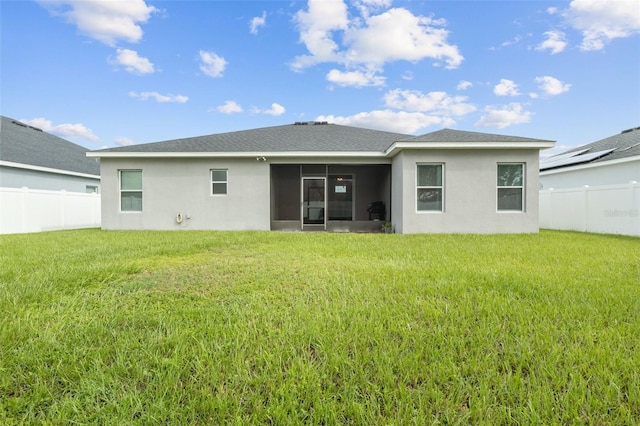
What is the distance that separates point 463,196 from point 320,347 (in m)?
9.88

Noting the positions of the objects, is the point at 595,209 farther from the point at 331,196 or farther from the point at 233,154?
the point at 233,154

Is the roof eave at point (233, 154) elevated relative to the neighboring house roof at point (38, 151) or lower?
lower

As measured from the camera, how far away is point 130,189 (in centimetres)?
1233

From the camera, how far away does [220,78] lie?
16828mm

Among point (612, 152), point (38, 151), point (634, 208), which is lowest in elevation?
point (634, 208)

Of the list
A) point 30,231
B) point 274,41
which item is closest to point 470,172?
point 274,41

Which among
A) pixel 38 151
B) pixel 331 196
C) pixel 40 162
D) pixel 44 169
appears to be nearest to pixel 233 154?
pixel 331 196

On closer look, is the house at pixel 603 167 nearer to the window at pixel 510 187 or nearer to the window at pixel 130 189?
the window at pixel 510 187

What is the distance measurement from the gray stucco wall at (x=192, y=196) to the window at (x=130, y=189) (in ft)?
0.68

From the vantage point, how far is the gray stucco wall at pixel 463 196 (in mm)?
10781

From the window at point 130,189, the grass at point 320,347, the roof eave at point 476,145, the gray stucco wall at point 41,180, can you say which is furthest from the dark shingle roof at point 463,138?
the gray stucco wall at point 41,180

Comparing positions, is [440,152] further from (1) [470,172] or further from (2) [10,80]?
(2) [10,80]

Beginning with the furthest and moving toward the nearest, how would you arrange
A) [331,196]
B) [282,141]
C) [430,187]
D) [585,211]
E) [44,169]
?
[44,169]
[331,196]
[282,141]
[585,211]
[430,187]

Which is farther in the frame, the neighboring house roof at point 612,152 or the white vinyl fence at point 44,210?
the neighboring house roof at point 612,152
